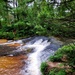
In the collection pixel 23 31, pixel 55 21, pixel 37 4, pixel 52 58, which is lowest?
pixel 23 31

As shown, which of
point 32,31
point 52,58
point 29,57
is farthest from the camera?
point 32,31

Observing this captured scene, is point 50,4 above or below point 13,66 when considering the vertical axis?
above

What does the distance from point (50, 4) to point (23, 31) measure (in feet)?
59.1

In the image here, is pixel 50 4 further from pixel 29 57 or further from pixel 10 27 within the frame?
pixel 10 27

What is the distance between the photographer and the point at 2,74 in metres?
7.64

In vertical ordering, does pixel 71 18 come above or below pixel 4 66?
above

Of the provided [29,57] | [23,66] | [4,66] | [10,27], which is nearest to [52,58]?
[23,66]

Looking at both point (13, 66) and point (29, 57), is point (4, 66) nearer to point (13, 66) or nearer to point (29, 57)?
point (13, 66)

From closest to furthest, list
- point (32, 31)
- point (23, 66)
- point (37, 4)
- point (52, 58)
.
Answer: point (37, 4), point (52, 58), point (23, 66), point (32, 31)

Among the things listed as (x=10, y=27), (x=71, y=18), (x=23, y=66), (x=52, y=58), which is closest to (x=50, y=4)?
(x=71, y=18)

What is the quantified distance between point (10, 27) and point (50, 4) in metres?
20.0

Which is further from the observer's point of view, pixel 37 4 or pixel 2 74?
pixel 2 74

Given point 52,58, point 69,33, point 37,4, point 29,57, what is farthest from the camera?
point 29,57

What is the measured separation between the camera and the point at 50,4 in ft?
10.5
